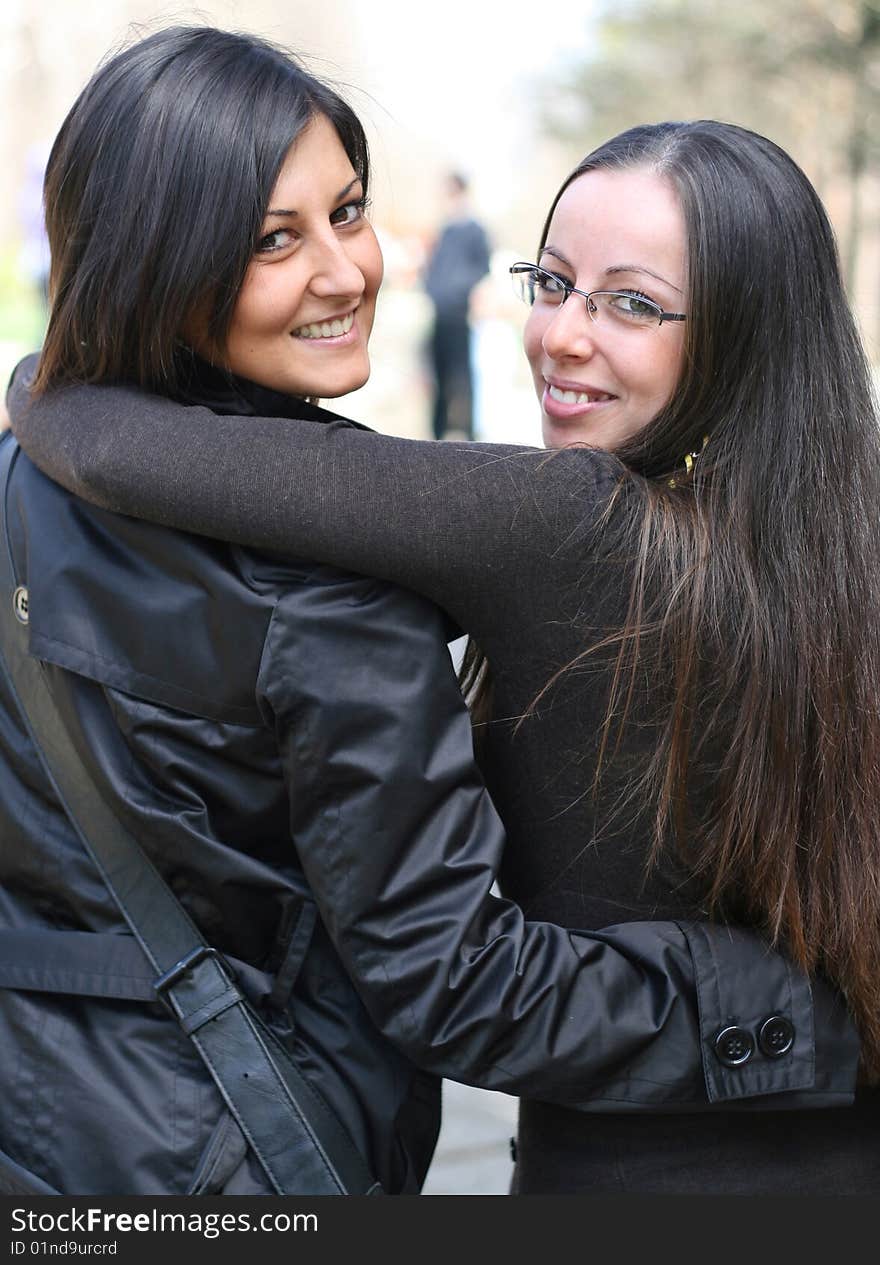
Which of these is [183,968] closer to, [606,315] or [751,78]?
[606,315]

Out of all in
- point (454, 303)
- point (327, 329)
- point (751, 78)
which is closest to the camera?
point (327, 329)

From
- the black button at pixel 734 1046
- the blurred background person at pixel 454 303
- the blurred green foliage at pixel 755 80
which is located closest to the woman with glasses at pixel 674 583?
the black button at pixel 734 1046

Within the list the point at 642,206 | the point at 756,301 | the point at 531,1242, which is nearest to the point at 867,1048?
the point at 531,1242

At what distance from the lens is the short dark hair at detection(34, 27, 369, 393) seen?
1.70 m

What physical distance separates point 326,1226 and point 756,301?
4.14 ft

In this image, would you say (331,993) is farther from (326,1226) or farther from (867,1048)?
(867,1048)

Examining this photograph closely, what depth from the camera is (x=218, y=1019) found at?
162cm

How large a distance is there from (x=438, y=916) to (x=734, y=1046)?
15.8 inches

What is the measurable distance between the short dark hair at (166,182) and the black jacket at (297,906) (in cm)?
24

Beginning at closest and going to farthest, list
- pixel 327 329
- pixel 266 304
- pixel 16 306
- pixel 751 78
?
pixel 266 304 < pixel 327 329 < pixel 751 78 < pixel 16 306

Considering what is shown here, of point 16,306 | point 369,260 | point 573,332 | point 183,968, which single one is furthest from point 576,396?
point 16,306

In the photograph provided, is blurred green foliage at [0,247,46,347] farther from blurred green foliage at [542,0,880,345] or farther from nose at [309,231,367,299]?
nose at [309,231,367,299]

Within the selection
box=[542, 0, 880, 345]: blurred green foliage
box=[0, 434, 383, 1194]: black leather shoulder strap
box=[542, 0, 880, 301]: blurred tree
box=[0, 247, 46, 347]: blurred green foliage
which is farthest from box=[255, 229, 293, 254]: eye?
box=[0, 247, 46, 347]: blurred green foliage

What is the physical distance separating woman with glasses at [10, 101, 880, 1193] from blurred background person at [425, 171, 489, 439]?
9813 millimetres
